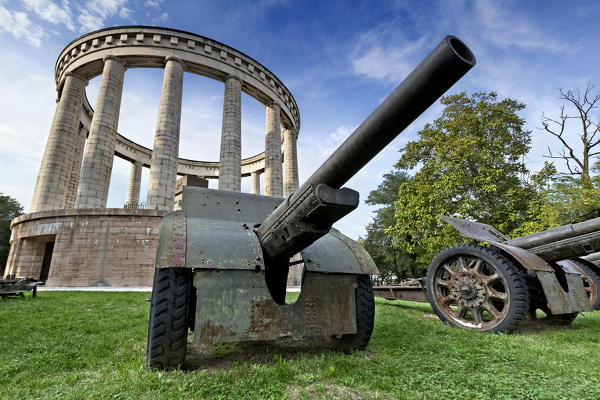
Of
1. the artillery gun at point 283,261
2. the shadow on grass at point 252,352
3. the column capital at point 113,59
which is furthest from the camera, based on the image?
the column capital at point 113,59

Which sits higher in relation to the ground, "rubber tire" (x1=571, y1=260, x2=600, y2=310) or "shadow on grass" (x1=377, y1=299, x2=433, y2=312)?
"rubber tire" (x1=571, y1=260, x2=600, y2=310)

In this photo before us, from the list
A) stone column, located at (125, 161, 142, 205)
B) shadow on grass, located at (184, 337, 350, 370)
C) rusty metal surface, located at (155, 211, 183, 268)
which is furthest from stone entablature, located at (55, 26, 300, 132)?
shadow on grass, located at (184, 337, 350, 370)

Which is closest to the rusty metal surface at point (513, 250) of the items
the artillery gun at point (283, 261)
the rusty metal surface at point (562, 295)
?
the rusty metal surface at point (562, 295)

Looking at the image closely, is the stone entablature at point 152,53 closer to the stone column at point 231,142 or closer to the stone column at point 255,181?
the stone column at point 231,142

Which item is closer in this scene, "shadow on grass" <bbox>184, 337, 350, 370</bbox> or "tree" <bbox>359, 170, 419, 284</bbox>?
"shadow on grass" <bbox>184, 337, 350, 370</bbox>

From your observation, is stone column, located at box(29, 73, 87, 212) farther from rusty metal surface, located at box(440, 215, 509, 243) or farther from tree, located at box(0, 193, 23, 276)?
rusty metal surface, located at box(440, 215, 509, 243)

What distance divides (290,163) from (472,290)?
77.7 feet

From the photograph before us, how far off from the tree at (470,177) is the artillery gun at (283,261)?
421 inches

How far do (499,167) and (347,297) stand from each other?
13.1 meters

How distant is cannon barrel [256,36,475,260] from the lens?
157 cm

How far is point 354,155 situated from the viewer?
208cm

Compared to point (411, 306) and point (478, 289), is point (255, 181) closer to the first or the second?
point (411, 306)

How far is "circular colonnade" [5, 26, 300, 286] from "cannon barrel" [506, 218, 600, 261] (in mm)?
15526

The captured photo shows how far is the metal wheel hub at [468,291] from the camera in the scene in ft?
15.2
